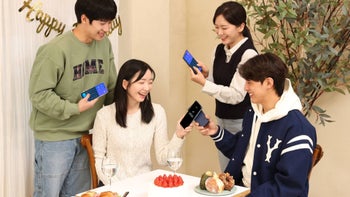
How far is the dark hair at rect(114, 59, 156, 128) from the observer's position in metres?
2.54

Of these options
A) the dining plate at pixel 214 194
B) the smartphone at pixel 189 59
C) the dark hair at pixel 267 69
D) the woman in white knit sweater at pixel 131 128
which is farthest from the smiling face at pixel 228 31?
the dining plate at pixel 214 194

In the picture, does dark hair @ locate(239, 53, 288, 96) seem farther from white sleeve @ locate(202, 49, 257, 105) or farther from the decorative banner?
the decorative banner

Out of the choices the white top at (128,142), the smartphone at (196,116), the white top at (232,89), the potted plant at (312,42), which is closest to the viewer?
the smartphone at (196,116)

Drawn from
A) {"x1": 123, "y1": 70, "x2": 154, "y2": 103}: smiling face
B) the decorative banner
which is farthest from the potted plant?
the decorative banner

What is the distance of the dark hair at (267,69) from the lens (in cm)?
199

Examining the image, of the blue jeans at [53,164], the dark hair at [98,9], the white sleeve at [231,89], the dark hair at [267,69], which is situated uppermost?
the dark hair at [98,9]

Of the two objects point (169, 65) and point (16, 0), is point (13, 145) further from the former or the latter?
point (169, 65)

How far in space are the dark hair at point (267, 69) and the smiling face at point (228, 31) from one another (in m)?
0.67

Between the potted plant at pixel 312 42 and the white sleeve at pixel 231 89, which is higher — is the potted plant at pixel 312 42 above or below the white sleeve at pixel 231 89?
above

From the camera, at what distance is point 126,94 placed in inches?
101

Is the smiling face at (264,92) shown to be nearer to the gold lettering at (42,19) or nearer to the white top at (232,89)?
the white top at (232,89)

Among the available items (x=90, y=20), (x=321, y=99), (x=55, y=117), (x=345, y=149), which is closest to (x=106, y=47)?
(x=90, y=20)

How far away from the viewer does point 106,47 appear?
105 inches

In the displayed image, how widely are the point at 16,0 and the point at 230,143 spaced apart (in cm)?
131
